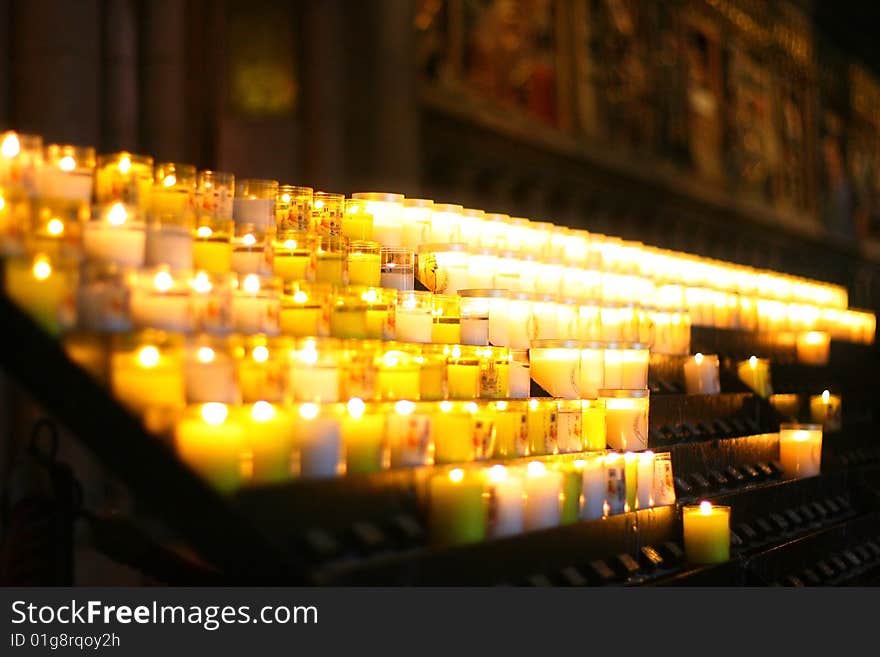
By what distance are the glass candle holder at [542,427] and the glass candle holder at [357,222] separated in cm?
95

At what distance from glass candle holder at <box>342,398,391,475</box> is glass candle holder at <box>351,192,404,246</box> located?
1.46 meters

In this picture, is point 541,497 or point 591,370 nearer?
point 541,497

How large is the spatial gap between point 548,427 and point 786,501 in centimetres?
161

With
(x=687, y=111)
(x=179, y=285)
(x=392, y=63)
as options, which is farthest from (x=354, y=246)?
(x=687, y=111)

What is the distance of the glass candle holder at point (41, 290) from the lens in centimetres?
298

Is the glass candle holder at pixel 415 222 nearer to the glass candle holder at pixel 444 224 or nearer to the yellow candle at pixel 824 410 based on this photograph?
the glass candle holder at pixel 444 224

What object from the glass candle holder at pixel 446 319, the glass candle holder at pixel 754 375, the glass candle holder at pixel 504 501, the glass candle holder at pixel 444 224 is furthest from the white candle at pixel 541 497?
the glass candle holder at pixel 754 375

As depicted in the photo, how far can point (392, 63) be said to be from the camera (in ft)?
30.9

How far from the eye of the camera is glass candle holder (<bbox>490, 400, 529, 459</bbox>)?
387cm

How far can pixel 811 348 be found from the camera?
6.86 meters

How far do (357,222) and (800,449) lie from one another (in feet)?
6.50

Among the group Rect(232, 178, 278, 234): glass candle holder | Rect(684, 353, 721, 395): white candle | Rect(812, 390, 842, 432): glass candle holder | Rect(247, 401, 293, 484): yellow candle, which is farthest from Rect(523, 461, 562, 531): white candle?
Rect(812, 390, 842, 432): glass candle holder

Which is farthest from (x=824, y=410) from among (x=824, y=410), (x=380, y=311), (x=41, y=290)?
(x=41, y=290)

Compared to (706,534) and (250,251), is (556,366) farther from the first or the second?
(250,251)
